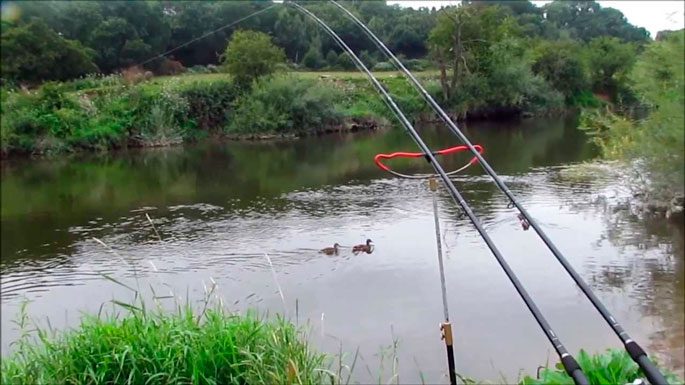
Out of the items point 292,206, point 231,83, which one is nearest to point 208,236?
point 292,206

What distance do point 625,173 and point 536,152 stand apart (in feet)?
24.3

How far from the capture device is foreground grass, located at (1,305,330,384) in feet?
11.3

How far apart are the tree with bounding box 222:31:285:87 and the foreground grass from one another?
18592 mm

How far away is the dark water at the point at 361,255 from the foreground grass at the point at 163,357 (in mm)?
304

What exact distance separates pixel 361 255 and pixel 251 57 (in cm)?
1537

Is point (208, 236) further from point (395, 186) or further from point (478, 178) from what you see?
point (478, 178)

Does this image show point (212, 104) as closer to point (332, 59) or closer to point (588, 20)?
point (332, 59)

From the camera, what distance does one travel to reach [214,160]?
16.1m

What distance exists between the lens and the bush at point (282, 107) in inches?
822

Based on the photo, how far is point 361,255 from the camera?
7855mm

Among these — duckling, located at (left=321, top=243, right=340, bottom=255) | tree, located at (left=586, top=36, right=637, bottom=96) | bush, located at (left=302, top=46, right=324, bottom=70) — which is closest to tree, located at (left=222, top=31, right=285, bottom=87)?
bush, located at (left=302, top=46, right=324, bottom=70)

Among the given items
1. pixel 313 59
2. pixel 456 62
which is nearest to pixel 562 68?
pixel 456 62

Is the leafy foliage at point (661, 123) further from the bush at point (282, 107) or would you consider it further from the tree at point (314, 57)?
the tree at point (314, 57)

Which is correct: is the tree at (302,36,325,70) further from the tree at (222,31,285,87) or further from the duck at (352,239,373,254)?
the duck at (352,239,373,254)
